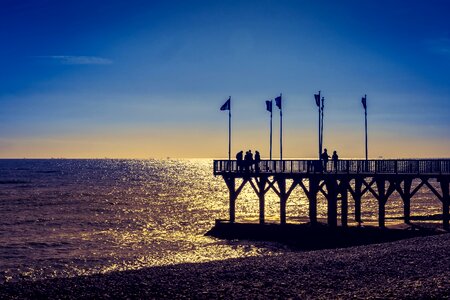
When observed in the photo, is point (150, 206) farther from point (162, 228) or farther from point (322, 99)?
point (322, 99)

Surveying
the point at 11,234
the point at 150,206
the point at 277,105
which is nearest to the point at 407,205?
the point at 277,105

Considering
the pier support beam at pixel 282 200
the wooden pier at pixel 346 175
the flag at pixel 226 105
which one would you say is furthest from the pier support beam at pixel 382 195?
the flag at pixel 226 105

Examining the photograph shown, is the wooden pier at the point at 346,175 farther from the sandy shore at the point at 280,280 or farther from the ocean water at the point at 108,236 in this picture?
the sandy shore at the point at 280,280

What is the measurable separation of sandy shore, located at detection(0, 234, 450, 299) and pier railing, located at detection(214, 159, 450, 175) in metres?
13.2

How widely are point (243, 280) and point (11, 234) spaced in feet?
102

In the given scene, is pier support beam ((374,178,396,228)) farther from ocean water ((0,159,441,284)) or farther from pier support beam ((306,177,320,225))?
ocean water ((0,159,441,284))

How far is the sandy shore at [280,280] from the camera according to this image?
1783cm

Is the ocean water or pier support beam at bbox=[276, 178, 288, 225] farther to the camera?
pier support beam at bbox=[276, 178, 288, 225]

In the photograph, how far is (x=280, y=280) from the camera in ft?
64.2

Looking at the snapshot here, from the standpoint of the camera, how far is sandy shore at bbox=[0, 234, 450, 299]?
17828 millimetres

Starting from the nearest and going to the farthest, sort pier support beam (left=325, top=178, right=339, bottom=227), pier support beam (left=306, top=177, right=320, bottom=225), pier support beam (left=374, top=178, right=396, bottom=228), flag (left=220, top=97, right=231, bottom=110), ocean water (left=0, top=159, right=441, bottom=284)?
ocean water (left=0, top=159, right=441, bottom=284), pier support beam (left=374, top=178, right=396, bottom=228), pier support beam (left=325, top=178, right=339, bottom=227), pier support beam (left=306, top=177, right=320, bottom=225), flag (left=220, top=97, right=231, bottom=110)

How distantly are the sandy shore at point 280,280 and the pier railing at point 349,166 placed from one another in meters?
13.2

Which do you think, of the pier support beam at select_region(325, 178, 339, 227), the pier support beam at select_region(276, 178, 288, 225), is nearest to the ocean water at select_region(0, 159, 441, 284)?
the pier support beam at select_region(276, 178, 288, 225)

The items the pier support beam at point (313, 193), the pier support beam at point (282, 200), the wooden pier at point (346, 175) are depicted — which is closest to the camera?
the wooden pier at point (346, 175)
